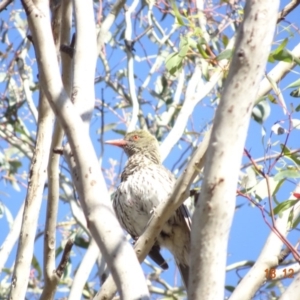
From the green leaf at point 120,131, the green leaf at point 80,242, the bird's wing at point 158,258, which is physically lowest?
the bird's wing at point 158,258

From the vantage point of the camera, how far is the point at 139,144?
5.74 meters

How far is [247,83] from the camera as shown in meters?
2.10

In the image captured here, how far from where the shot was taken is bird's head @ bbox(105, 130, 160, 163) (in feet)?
18.5

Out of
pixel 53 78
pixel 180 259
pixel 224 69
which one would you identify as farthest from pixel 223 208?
pixel 180 259

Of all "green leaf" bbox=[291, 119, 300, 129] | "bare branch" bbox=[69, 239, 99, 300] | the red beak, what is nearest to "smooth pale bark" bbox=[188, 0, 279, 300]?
"green leaf" bbox=[291, 119, 300, 129]

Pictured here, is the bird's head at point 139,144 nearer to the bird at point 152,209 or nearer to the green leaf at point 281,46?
the bird at point 152,209

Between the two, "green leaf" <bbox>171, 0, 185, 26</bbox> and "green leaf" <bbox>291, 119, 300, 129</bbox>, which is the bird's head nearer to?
"green leaf" <bbox>171, 0, 185, 26</bbox>

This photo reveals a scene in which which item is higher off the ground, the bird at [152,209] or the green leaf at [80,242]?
the green leaf at [80,242]

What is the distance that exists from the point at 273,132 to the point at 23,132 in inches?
145

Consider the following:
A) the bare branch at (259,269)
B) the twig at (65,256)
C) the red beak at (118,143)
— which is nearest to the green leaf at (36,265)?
the red beak at (118,143)

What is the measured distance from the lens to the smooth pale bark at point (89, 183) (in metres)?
2.26

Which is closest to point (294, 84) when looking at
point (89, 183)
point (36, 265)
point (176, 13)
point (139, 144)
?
point (176, 13)

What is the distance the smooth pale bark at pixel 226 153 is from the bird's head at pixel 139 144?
3.47 metres

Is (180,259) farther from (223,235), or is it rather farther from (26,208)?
(223,235)
